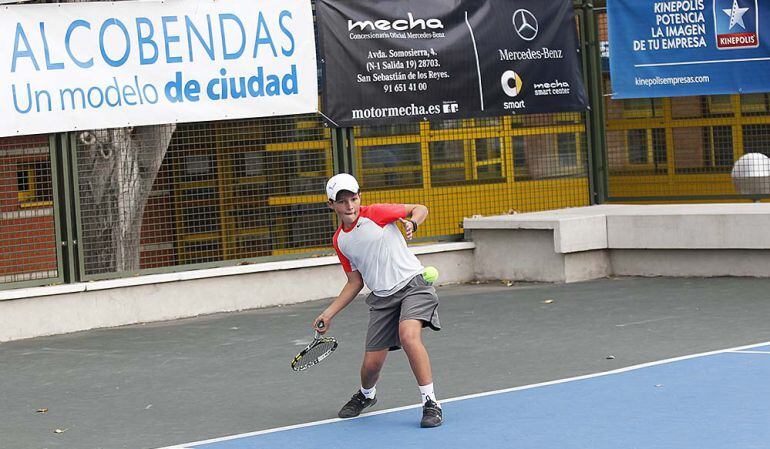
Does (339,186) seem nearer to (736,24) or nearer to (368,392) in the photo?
(368,392)

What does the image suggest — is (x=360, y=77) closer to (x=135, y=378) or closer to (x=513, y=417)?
(x=135, y=378)

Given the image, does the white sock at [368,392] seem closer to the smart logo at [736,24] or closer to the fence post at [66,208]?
the fence post at [66,208]

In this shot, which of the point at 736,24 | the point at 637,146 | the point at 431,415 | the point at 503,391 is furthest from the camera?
the point at 637,146

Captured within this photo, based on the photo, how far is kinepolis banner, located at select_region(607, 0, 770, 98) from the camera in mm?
15867

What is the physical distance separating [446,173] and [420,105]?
2.85 feet

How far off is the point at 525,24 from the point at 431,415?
9185 mm

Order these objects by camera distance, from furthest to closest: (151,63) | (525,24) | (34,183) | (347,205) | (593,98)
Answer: (593,98)
(525,24)
(151,63)
(34,183)
(347,205)

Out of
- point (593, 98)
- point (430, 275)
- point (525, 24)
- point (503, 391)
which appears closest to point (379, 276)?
point (430, 275)

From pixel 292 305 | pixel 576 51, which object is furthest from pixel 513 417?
pixel 576 51

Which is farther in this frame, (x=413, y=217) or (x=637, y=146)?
(x=637, y=146)

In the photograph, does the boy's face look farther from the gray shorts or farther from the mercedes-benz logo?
the mercedes-benz logo

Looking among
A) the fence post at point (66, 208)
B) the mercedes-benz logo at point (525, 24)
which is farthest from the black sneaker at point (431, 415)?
the mercedes-benz logo at point (525, 24)

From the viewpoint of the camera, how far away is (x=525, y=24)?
16438 millimetres

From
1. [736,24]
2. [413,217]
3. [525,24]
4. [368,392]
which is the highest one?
[525,24]
